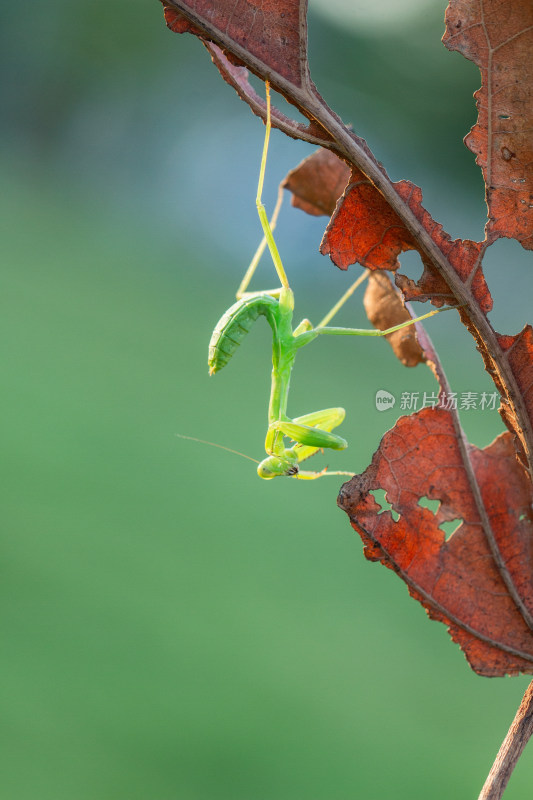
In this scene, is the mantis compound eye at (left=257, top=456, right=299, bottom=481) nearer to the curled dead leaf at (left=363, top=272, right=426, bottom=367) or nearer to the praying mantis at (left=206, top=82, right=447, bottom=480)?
the praying mantis at (left=206, top=82, right=447, bottom=480)

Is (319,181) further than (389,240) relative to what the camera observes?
Yes

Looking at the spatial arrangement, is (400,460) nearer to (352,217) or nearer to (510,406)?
(510,406)

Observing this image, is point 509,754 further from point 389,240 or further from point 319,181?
point 319,181

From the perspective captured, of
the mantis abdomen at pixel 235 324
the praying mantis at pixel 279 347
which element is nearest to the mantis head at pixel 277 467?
the praying mantis at pixel 279 347

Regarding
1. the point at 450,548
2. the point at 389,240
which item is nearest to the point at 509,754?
the point at 450,548

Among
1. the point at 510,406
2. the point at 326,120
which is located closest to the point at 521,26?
the point at 326,120
